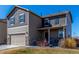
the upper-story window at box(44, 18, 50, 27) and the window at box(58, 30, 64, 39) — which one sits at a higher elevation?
the upper-story window at box(44, 18, 50, 27)

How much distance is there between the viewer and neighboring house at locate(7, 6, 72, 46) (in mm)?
6637

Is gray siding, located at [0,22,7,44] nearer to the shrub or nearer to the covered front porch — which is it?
the covered front porch

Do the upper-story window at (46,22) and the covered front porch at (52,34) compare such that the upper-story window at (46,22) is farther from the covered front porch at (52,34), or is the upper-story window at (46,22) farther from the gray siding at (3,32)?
the gray siding at (3,32)

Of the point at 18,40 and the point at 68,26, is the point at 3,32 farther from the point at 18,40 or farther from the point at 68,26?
the point at 68,26

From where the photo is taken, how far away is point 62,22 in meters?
6.80

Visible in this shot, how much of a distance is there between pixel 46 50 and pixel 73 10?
6.37ft

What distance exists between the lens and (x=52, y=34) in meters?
6.87

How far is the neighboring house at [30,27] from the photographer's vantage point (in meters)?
6.64

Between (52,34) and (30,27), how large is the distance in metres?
0.99

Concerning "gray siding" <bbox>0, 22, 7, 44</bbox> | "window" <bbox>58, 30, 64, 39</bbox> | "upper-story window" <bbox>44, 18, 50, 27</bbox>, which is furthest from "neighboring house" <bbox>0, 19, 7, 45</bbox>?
"window" <bbox>58, 30, 64, 39</bbox>

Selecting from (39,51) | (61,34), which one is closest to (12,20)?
(39,51)

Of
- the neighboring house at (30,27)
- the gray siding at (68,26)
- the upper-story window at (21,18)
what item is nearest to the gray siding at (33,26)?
the neighboring house at (30,27)
